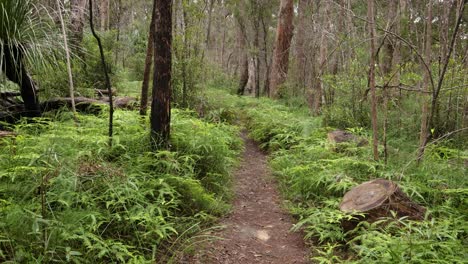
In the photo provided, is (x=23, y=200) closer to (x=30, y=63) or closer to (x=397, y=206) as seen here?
(x=30, y=63)

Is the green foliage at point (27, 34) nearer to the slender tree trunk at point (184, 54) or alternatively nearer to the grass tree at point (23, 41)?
the grass tree at point (23, 41)

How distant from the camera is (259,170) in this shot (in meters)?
6.64

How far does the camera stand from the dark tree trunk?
14.9 feet

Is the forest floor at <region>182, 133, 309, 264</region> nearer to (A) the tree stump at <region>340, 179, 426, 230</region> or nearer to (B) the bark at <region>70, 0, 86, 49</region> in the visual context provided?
(A) the tree stump at <region>340, 179, 426, 230</region>

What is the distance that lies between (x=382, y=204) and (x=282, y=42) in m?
10.6

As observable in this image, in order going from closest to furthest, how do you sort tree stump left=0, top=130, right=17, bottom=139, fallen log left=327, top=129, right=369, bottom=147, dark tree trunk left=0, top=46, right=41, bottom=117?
1. tree stump left=0, top=130, right=17, bottom=139
2. dark tree trunk left=0, top=46, right=41, bottom=117
3. fallen log left=327, top=129, right=369, bottom=147

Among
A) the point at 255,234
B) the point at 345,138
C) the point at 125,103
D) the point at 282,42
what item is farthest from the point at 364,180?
the point at 282,42

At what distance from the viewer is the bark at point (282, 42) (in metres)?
13.2

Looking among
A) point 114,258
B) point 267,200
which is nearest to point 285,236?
point 267,200

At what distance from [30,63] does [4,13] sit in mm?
666

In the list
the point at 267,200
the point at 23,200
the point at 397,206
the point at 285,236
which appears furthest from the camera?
the point at 267,200

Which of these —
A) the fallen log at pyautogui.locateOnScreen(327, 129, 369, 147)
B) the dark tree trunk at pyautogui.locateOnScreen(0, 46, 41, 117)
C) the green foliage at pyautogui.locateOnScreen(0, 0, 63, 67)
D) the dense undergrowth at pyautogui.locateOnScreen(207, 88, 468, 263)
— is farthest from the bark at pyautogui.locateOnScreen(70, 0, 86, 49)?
the fallen log at pyautogui.locateOnScreen(327, 129, 369, 147)

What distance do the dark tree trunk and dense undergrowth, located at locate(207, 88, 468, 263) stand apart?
4.07 m

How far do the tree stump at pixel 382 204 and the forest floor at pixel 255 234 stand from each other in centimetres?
71
